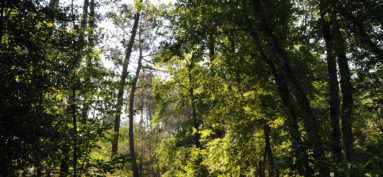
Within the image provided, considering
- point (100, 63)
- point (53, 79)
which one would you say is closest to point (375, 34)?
point (100, 63)

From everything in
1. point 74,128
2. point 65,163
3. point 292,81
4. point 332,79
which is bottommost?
point 65,163

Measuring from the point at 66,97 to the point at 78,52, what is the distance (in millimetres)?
1207

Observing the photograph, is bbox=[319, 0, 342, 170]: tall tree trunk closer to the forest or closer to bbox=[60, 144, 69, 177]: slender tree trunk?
the forest

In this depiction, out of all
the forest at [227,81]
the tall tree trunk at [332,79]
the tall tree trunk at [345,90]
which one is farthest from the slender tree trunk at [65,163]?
the tall tree trunk at [345,90]

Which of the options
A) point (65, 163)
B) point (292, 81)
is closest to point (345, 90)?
point (292, 81)

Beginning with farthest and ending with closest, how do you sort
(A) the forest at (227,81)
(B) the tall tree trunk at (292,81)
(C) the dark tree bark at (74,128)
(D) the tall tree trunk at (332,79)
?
1. (D) the tall tree trunk at (332,79)
2. (C) the dark tree bark at (74,128)
3. (B) the tall tree trunk at (292,81)
4. (A) the forest at (227,81)

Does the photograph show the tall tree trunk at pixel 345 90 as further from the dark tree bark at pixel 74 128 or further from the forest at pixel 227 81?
→ the dark tree bark at pixel 74 128

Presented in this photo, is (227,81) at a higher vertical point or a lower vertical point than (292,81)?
higher

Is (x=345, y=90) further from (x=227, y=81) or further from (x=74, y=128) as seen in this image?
(x=74, y=128)

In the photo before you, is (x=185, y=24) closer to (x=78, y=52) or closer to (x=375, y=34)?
(x=78, y=52)

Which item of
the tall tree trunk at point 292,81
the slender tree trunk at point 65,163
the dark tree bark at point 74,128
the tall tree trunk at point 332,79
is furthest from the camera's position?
the tall tree trunk at point 332,79

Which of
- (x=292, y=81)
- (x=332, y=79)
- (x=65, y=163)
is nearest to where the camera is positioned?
(x=292, y=81)

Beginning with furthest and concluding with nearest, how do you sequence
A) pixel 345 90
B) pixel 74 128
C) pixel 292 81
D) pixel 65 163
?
pixel 345 90 → pixel 74 128 → pixel 65 163 → pixel 292 81

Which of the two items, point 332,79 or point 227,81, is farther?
point 227,81
